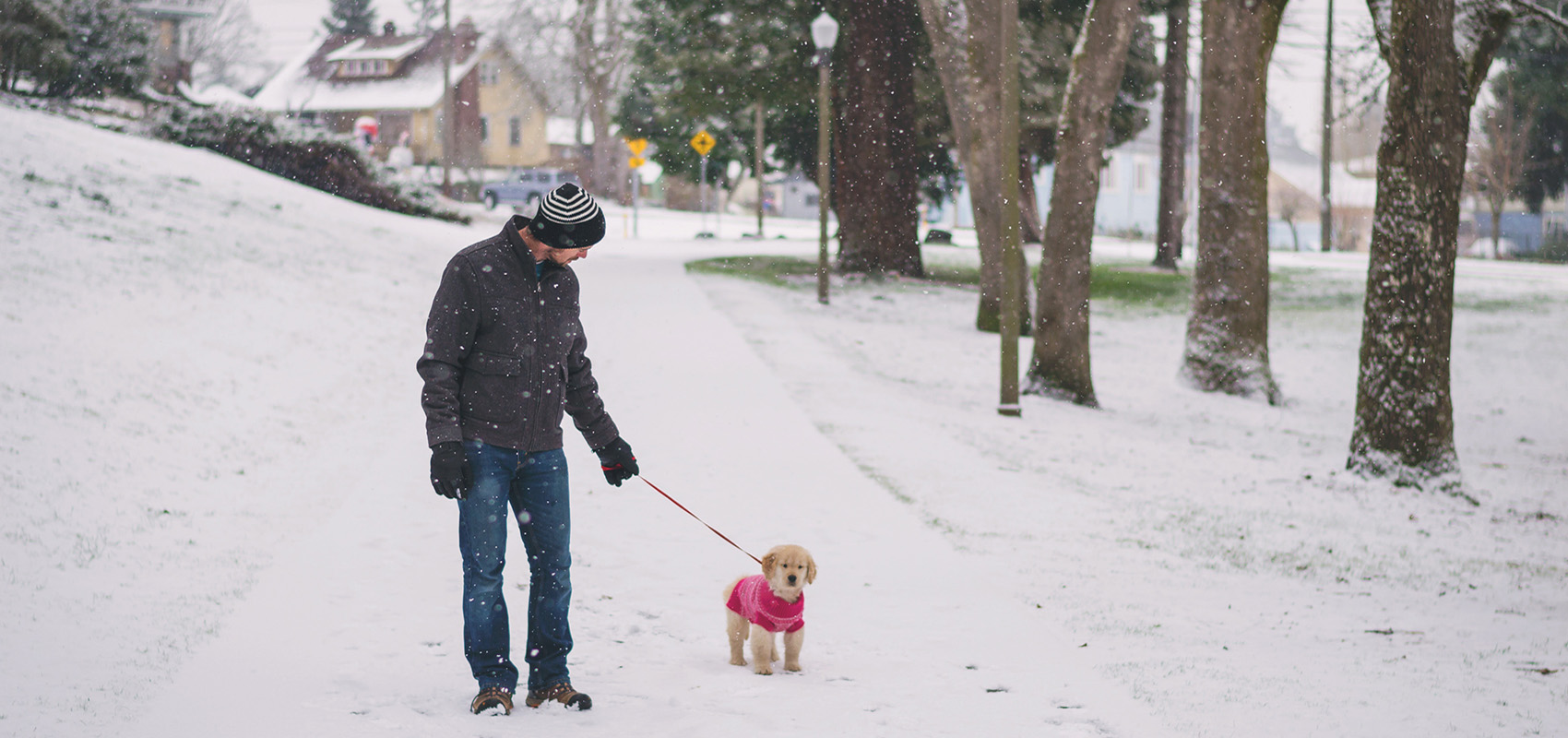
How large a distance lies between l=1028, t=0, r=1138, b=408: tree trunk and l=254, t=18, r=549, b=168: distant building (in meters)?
52.3

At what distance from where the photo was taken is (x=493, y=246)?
14.7 ft

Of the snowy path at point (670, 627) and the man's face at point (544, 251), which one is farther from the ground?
the man's face at point (544, 251)

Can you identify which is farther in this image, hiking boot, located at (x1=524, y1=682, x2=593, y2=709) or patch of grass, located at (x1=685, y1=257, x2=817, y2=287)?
patch of grass, located at (x1=685, y1=257, x2=817, y2=287)

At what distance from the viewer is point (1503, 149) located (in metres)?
43.8

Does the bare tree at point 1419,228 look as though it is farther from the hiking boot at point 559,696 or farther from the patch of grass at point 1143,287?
the patch of grass at point 1143,287

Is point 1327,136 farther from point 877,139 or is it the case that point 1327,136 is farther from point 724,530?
point 724,530

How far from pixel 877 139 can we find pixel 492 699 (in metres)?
21.0

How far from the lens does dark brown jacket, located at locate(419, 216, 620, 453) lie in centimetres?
436

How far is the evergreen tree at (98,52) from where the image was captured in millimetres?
28875

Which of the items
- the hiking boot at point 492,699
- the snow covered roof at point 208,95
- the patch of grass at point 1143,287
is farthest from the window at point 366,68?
the hiking boot at point 492,699

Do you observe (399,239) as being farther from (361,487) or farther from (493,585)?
(493,585)

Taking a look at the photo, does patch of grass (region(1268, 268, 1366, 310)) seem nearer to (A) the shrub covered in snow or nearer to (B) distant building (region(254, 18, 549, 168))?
(A) the shrub covered in snow

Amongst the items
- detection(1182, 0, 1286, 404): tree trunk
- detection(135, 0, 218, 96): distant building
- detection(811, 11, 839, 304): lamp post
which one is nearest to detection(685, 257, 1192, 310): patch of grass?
detection(811, 11, 839, 304): lamp post

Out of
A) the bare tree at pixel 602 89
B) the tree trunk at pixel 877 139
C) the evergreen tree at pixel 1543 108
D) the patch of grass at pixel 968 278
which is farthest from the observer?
the bare tree at pixel 602 89
